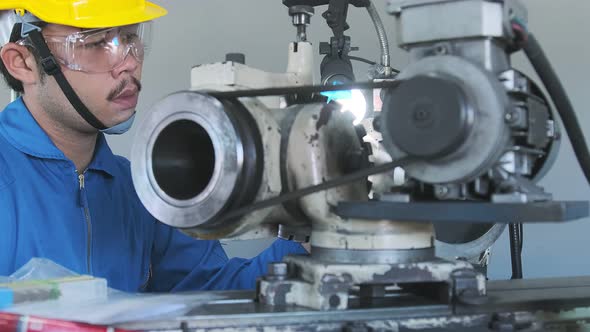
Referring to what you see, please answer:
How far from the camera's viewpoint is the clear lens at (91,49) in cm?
148

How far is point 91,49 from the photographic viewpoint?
1490 mm

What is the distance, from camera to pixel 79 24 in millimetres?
1444

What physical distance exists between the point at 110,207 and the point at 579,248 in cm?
172

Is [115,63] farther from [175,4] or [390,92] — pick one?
[175,4]

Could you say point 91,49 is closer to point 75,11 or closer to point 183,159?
point 75,11

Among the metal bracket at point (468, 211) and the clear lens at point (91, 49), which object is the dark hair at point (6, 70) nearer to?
the clear lens at point (91, 49)

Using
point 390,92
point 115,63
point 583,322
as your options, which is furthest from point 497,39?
point 115,63

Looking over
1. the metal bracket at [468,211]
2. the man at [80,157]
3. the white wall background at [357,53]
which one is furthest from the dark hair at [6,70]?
the metal bracket at [468,211]

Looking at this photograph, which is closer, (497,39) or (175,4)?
(497,39)

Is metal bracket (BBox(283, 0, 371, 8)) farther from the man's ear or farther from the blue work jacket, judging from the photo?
the man's ear

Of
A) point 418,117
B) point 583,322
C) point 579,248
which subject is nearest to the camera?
point 418,117

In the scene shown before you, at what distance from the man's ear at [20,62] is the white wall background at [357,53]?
2.84 ft

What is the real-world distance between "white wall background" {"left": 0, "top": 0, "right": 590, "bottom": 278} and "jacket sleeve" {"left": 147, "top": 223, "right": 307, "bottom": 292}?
3.08ft

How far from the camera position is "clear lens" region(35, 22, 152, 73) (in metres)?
1.48
